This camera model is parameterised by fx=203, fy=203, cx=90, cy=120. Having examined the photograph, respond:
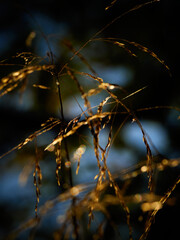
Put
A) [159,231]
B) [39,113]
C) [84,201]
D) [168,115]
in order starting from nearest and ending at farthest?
[84,201] → [159,231] → [39,113] → [168,115]

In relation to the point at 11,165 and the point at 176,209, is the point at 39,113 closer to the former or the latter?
the point at 11,165

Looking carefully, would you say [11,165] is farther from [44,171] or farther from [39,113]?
[39,113]

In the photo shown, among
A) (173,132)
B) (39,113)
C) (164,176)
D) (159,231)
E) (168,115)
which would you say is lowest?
(159,231)

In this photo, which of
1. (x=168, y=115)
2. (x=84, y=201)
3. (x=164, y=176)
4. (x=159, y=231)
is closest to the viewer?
(x=84, y=201)

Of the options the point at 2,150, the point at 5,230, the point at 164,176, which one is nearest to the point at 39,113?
the point at 2,150

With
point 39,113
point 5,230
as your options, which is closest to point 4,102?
point 39,113

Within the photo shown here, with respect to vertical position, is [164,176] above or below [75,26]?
below

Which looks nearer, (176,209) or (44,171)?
(176,209)

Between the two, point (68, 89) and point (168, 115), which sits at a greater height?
point (68, 89)

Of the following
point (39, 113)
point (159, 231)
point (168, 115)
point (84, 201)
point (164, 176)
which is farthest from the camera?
point (168, 115)
